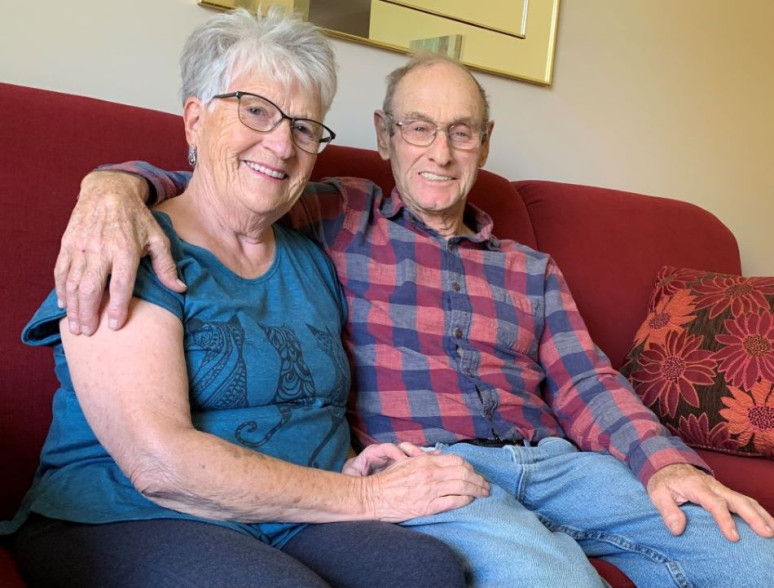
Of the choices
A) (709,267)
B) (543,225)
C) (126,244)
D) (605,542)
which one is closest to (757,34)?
(709,267)

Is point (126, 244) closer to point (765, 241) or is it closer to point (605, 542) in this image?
point (605, 542)

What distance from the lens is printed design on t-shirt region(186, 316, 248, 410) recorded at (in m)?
1.04

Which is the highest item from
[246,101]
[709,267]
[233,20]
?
[233,20]

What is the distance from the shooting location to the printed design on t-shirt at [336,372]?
3.96 feet

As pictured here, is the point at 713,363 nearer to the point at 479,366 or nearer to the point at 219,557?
the point at 479,366

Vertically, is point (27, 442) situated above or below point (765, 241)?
below

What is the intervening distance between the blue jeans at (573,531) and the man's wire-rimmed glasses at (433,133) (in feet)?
2.01

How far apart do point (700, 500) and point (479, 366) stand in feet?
1.45

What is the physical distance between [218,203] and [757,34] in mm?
2479

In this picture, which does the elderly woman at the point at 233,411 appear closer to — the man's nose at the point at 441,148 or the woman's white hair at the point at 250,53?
the woman's white hair at the point at 250,53

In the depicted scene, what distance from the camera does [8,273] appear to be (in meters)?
1.17

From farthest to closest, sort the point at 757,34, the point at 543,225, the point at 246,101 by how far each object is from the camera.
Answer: the point at 757,34
the point at 543,225
the point at 246,101

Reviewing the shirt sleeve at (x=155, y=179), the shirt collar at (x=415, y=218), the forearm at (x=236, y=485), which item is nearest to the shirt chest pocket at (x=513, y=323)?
the shirt collar at (x=415, y=218)

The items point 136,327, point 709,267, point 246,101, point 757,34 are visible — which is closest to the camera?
point 136,327
